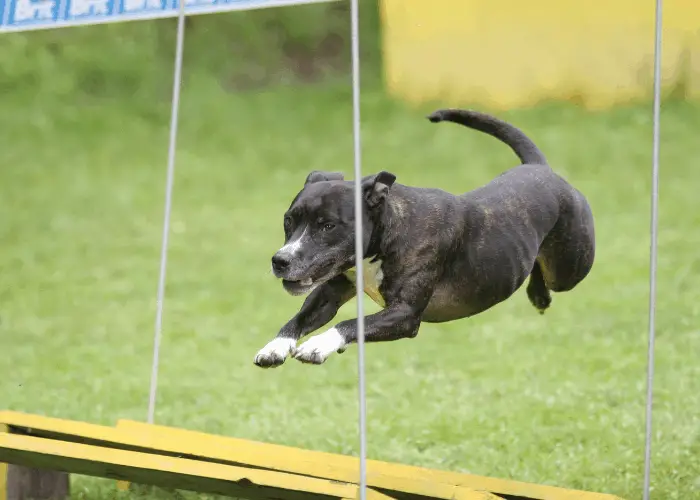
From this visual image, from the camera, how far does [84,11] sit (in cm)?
500

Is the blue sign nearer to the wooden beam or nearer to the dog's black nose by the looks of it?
the dog's black nose

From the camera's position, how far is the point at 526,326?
927 cm

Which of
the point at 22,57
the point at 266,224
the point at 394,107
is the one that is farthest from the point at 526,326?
the point at 22,57

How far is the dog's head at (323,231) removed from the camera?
144 inches

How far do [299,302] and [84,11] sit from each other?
4919 mm

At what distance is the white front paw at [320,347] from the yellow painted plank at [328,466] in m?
0.95

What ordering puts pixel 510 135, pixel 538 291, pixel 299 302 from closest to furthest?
pixel 510 135
pixel 538 291
pixel 299 302

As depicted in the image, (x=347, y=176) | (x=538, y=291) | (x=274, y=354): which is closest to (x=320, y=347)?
(x=274, y=354)

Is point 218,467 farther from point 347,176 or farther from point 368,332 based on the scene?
point 347,176

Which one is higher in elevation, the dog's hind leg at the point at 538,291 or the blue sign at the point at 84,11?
the blue sign at the point at 84,11

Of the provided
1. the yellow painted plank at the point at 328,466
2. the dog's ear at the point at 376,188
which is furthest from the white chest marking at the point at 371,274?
the yellow painted plank at the point at 328,466

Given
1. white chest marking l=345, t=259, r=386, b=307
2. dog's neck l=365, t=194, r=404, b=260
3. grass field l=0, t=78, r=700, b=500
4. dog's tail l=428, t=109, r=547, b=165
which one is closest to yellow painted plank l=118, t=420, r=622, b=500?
white chest marking l=345, t=259, r=386, b=307

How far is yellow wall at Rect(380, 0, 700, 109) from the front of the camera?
12.7 meters

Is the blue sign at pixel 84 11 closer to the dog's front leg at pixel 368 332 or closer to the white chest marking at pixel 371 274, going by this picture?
the white chest marking at pixel 371 274
